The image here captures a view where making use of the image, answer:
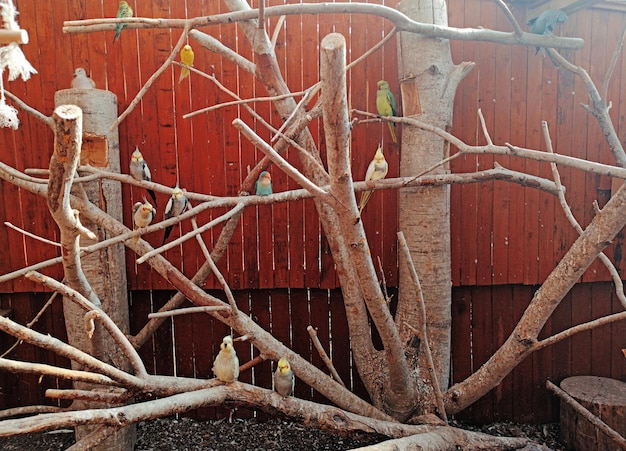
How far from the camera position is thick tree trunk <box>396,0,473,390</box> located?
88.2 inches

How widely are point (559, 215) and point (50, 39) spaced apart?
324 centimetres

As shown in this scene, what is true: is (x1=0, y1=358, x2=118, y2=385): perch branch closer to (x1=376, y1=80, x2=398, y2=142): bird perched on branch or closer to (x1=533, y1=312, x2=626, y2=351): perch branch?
(x1=533, y1=312, x2=626, y2=351): perch branch

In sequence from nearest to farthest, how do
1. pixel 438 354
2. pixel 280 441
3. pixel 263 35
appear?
Result: pixel 263 35 < pixel 438 354 < pixel 280 441

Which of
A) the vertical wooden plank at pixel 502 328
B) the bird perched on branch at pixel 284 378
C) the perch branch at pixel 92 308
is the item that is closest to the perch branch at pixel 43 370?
the perch branch at pixel 92 308

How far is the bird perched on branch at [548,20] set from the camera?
2.49 m

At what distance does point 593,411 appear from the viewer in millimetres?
2441

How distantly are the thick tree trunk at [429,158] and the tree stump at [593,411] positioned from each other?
0.84 m

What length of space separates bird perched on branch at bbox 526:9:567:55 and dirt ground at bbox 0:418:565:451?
2259mm

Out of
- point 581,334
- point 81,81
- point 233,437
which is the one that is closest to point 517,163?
point 581,334

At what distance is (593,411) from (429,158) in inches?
63.5

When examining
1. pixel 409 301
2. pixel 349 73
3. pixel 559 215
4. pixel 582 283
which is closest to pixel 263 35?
pixel 349 73

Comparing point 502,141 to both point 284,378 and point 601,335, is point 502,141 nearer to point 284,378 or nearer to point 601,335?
point 601,335

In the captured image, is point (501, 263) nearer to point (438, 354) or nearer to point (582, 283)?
point (582, 283)

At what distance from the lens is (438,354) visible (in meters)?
2.33
